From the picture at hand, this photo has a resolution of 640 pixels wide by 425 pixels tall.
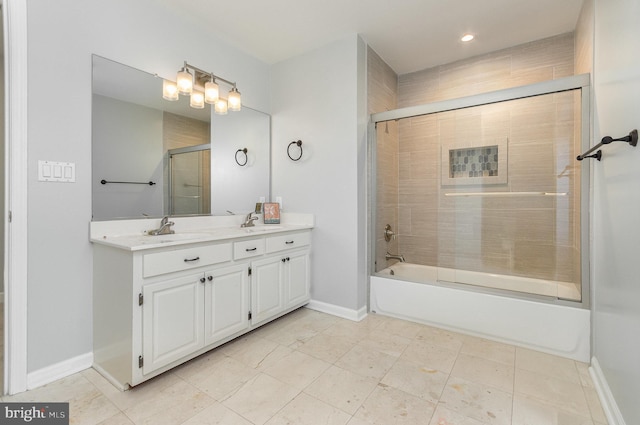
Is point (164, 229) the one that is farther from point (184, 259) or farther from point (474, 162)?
point (474, 162)

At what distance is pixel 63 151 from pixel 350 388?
219cm

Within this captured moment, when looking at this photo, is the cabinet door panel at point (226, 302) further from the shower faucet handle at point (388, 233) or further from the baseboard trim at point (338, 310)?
the shower faucet handle at point (388, 233)

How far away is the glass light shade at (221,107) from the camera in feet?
8.45

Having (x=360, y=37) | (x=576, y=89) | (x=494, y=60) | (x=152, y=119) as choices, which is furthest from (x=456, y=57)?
(x=152, y=119)

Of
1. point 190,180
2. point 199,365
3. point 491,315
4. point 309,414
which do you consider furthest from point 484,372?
point 190,180

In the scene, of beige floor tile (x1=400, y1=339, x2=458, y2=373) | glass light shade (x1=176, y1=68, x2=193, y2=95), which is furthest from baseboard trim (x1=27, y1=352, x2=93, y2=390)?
beige floor tile (x1=400, y1=339, x2=458, y2=373)

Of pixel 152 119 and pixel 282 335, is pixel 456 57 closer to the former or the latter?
pixel 152 119

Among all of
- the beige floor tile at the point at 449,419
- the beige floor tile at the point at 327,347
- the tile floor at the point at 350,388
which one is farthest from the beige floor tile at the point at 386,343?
the beige floor tile at the point at 449,419

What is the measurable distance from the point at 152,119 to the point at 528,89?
9.20 feet

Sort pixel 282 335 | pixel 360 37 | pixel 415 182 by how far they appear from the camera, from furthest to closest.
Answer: pixel 415 182, pixel 360 37, pixel 282 335

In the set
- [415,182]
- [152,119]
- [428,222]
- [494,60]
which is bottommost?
[428,222]

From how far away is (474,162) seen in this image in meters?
2.71

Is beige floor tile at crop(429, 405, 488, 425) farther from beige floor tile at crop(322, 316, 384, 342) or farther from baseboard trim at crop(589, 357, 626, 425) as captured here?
beige floor tile at crop(322, 316, 384, 342)

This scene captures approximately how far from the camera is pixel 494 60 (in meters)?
2.92
